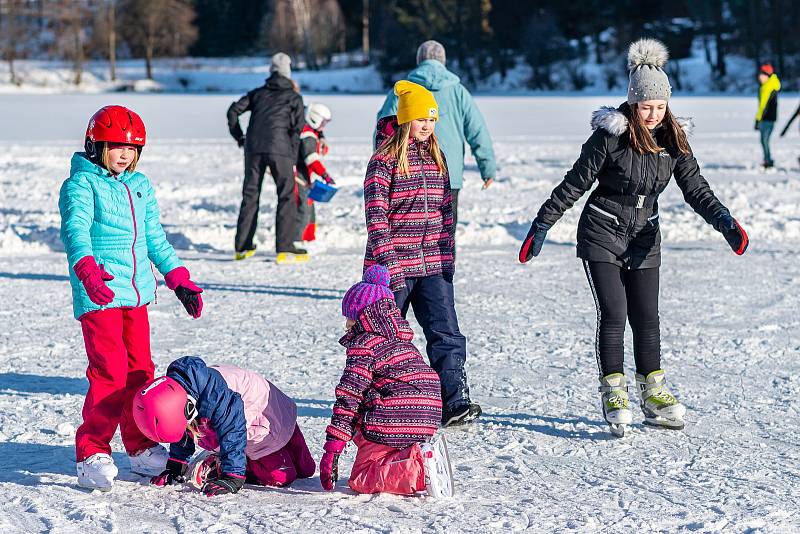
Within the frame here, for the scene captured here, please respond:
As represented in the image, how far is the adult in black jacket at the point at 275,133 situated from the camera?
789cm

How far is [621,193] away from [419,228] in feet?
2.69

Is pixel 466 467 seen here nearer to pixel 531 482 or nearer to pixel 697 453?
pixel 531 482

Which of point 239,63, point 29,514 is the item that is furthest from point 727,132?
point 239,63

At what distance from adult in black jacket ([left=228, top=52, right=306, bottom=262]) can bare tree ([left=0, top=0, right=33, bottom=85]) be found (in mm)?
52709

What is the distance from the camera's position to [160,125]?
24906 millimetres

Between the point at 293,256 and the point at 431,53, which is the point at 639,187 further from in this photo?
the point at 293,256

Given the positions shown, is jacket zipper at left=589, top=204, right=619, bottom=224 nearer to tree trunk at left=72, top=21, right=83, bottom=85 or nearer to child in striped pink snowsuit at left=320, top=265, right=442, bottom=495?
child in striped pink snowsuit at left=320, top=265, right=442, bottom=495

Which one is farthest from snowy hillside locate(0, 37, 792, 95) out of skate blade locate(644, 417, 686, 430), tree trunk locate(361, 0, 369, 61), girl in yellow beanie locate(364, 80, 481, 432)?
girl in yellow beanie locate(364, 80, 481, 432)

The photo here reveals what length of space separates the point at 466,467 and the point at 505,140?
17175mm

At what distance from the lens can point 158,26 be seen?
65.3m

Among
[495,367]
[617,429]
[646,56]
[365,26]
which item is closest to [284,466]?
[617,429]

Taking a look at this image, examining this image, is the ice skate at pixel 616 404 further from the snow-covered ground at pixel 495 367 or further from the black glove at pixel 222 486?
the black glove at pixel 222 486

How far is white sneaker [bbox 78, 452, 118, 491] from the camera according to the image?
350 centimetres

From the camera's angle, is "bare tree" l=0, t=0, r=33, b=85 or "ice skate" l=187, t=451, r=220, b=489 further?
"bare tree" l=0, t=0, r=33, b=85
